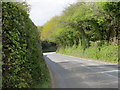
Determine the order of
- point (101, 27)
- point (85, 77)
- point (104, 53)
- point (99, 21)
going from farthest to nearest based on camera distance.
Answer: point (101, 27) → point (104, 53) → point (99, 21) → point (85, 77)

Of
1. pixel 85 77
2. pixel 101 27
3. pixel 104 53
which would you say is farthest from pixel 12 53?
pixel 101 27

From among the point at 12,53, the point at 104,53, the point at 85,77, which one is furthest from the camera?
the point at 104,53

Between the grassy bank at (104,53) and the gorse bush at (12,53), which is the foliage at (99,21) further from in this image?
the gorse bush at (12,53)

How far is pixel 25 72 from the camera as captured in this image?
258 inches

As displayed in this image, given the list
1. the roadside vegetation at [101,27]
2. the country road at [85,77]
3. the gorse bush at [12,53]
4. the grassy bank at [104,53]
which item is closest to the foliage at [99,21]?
the roadside vegetation at [101,27]

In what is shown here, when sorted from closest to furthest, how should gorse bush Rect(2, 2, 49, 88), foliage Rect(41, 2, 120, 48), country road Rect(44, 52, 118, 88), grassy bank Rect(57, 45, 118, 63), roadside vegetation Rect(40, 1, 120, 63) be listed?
gorse bush Rect(2, 2, 49, 88) → country road Rect(44, 52, 118, 88) → grassy bank Rect(57, 45, 118, 63) → roadside vegetation Rect(40, 1, 120, 63) → foliage Rect(41, 2, 120, 48)

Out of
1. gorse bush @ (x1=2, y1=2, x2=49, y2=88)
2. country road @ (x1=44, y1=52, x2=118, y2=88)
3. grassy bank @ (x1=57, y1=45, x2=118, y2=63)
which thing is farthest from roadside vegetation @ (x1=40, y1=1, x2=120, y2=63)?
gorse bush @ (x1=2, y1=2, x2=49, y2=88)

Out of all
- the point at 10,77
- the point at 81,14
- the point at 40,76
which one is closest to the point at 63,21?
the point at 81,14

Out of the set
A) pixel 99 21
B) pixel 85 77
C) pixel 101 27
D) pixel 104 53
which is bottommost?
pixel 104 53

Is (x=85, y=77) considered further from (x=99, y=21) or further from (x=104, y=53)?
(x=99, y=21)

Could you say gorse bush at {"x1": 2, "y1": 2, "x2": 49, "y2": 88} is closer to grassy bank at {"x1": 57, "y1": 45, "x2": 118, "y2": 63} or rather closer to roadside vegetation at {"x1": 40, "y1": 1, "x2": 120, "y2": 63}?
roadside vegetation at {"x1": 40, "y1": 1, "x2": 120, "y2": 63}

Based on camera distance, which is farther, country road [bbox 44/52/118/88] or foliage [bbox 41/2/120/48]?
foliage [bbox 41/2/120/48]

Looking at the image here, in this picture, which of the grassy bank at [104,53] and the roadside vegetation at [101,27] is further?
the roadside vegetation at [101,27]

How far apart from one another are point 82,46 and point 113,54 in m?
14.6
